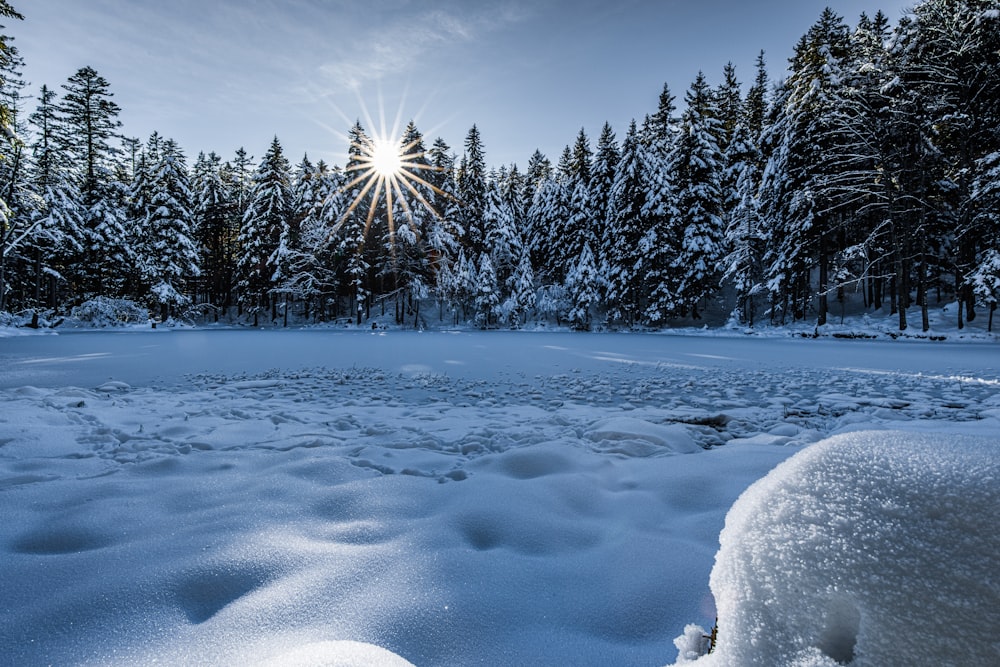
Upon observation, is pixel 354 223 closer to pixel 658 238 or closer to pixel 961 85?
pixel 658 238

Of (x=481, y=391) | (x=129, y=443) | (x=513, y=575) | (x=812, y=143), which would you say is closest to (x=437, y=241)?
→ (x=812, y=143)

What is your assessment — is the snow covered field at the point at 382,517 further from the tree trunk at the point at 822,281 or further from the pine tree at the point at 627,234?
the pine tree at the point at 627,234

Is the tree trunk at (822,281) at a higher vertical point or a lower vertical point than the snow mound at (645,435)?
higher

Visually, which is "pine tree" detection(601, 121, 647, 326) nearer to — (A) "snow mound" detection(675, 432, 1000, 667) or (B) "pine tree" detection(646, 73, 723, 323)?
(B) "pine tree" detection(646, 73, 723, 323)

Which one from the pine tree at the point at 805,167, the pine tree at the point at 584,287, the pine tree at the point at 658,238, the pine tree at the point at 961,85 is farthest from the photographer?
the pine tree at the point at 584,287

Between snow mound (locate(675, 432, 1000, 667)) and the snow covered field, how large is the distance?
387 mm

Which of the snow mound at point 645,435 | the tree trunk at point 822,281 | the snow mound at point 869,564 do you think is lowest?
the snow mound at point 645,435

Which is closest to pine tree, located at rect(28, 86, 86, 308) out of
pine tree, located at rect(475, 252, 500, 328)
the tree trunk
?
pine tree, located at rect(475, 252, 500, 328)

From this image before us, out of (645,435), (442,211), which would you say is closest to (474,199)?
(442,211)

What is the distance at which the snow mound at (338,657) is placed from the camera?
96 centimetres

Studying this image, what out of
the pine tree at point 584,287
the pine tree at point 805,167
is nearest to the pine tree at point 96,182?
the pine tree at point 584,287

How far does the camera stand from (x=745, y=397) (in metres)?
5.05

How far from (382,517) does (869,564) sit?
169cm

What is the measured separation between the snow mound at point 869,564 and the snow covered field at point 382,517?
Result: 0.39 metres
